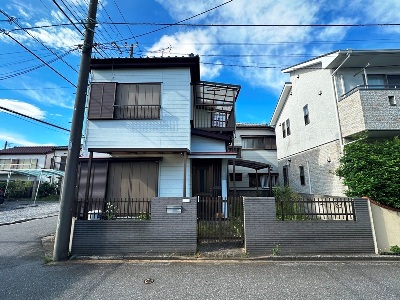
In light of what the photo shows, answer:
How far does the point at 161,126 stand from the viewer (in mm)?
8258

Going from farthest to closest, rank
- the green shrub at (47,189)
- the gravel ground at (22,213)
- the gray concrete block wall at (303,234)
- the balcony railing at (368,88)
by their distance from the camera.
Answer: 1. the green shrub at (47,189)
2. the gravel ground at (22,213)
3. the balcony railing at (368,88)
4. the gray concrete block wall at (303,234)

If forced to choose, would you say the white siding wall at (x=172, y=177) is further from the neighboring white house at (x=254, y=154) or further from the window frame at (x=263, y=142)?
the window frame at (x=263, y=142)

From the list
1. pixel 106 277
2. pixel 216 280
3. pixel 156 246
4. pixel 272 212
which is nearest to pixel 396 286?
pixel 272 212

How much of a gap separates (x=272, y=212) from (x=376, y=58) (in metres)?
8.43

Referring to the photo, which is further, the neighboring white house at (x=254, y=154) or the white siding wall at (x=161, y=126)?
the neighboring white house at (x=254, y=154)

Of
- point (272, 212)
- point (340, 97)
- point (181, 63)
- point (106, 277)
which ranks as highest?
point (181, 63)

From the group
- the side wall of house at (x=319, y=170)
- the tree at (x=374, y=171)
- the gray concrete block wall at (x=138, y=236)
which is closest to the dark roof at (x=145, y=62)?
the gray concrete block wall at (x=138, y=236)

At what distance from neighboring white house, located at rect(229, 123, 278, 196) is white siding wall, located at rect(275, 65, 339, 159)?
2.48 metres

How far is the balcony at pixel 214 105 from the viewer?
10.7 meters

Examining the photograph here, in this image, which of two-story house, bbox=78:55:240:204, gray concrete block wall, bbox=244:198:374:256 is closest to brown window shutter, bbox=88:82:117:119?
two-story house, bbox=78:55:240:204

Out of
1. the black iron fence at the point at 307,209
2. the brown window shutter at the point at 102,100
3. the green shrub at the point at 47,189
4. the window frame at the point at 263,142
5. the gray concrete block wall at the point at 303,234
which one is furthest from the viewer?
the green shrub at the point at 47,189

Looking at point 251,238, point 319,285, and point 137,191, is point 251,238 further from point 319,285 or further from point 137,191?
point 137,191

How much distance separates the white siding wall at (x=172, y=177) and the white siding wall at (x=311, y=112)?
21.7ft

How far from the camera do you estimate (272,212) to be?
18.2ft
